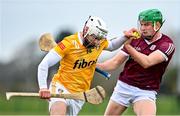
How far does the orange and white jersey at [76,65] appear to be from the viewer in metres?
11.2

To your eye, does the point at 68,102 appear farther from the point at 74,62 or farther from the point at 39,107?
the point at 39,107

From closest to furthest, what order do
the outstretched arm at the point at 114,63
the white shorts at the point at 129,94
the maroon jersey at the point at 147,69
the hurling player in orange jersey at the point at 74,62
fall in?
the hurling player in orange jersey at the point at 74,62
the maroon jersey at the point at 147,69
the white shorts at the point at 129,94
the outstretched arm at the point at 114,63

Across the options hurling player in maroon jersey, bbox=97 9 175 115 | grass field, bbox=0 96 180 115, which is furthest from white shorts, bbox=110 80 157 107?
grass field, bbox=0 96 180 115

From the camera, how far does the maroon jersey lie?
11594mm

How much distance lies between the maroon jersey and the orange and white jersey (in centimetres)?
61

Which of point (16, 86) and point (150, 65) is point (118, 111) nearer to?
point (150, 65)

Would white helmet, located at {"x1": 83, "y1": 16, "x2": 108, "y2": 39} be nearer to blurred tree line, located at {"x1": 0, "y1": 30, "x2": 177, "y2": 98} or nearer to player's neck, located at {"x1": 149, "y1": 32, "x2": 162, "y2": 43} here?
player's neck, located at {"x1": 149, "y1": 32, "x2": 162, "y2": 43}

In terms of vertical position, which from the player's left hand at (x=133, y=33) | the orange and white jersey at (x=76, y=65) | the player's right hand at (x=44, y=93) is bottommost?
the player's right hand at (x=44, y=93)

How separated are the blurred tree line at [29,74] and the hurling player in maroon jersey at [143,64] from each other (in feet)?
87.0

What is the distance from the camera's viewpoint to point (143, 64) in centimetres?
1133

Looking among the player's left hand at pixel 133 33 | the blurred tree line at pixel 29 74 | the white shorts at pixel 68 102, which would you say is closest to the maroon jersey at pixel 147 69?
the player's left hand at pixel 133 33

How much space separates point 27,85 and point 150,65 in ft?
101

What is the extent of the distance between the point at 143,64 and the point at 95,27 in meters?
0.84

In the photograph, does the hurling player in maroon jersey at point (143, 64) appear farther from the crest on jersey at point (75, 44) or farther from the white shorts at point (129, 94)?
the crest on jersey at point (75, 44)
